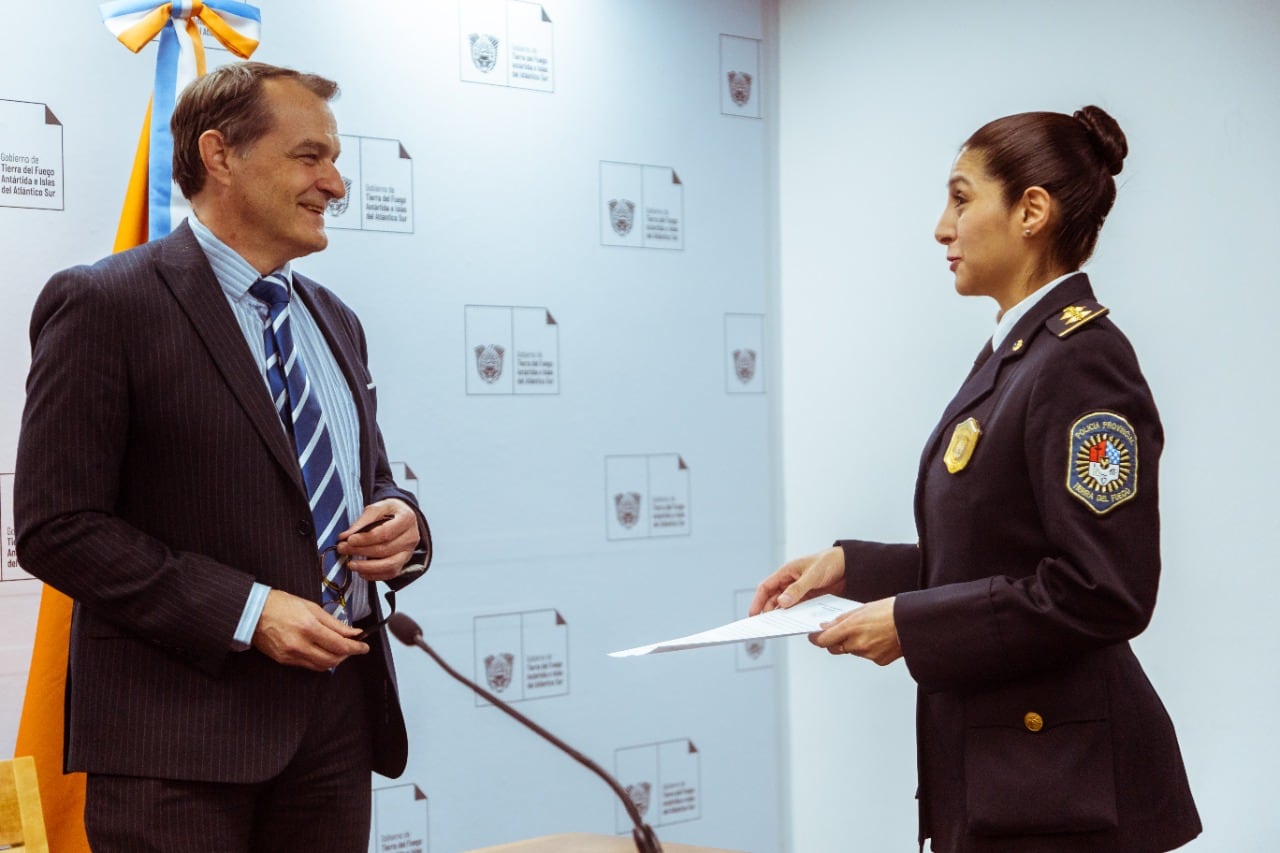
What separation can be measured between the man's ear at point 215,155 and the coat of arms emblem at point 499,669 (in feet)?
5.23

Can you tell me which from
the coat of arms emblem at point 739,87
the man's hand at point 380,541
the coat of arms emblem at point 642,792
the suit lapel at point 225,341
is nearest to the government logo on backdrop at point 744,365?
the coat of arms emblem at point 739,87

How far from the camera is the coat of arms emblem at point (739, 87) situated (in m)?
3.51

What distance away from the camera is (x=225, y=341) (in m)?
1.59

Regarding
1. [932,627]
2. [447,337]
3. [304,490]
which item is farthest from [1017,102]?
[304,490]

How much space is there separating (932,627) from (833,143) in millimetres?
2246

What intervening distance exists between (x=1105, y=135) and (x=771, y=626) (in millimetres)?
752

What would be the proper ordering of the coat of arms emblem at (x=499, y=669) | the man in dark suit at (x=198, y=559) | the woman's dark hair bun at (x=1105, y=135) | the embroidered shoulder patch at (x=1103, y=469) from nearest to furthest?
the embroidered shoulder patch at (x=1103, y=469) → the man in dark suit at (x=198, y=559) → the woman's dark hair bun at (x=1105, y=135) → the coat of arms emblem at (x=499, y=669)

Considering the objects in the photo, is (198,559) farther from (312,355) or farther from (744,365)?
(744,365)

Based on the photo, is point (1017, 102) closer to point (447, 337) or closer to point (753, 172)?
point (753, 172)

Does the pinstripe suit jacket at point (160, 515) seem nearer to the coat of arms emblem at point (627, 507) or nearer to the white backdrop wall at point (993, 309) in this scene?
the coat of arms emblem at point (627, 507)

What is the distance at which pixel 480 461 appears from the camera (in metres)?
3.06

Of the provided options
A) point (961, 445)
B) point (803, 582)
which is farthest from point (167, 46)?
point (961, 445)

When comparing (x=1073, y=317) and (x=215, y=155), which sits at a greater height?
(x=215, y=155)

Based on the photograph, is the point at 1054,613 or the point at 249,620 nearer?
the point at 1054,613
